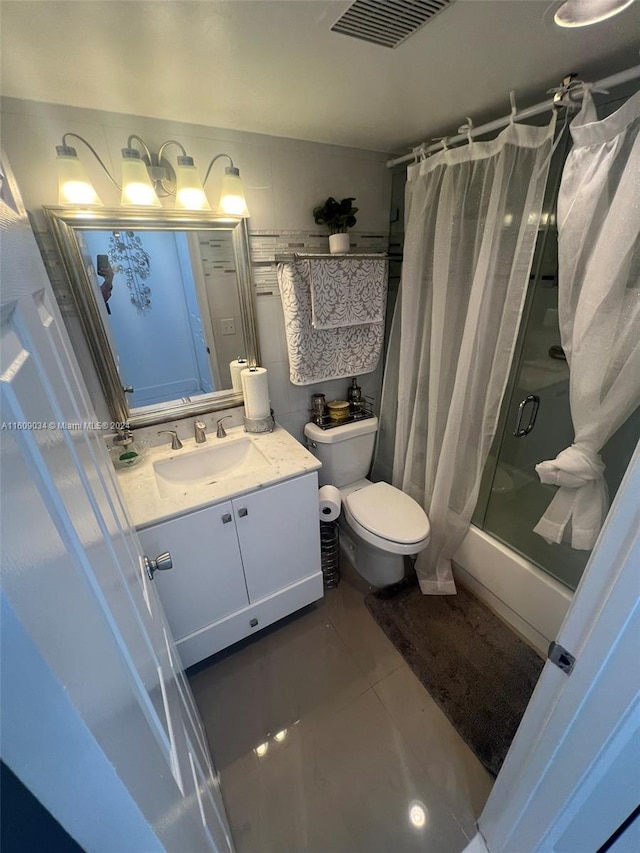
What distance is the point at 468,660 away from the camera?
1.44m

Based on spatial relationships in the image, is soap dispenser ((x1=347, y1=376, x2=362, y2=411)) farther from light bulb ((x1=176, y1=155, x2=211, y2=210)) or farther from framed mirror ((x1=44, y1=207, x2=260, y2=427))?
light bulb ((x1=176, y1=155, x2=211, y2=210))

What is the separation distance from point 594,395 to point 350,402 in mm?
1103

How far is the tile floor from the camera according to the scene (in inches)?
40.4

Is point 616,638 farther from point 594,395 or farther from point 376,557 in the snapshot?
point 376,557

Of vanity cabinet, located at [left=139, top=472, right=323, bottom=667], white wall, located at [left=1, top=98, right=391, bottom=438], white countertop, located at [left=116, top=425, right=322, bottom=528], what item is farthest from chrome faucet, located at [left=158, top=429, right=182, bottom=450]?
vanity cabinet, located at [left=139, top=472, right=323, bottom=667]

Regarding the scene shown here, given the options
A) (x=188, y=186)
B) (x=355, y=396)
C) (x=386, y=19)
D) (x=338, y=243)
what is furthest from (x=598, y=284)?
(x=188, y=186)

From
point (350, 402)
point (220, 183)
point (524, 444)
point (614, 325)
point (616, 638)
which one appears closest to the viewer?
point (616, 638)

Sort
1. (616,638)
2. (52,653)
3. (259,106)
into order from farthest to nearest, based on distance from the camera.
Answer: (259,106)
(616,638)
(52,653)

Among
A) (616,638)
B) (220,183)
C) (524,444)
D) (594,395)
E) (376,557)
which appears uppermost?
(220,183)

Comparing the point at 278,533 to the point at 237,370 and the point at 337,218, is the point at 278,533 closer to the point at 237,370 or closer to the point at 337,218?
the point at 237,370

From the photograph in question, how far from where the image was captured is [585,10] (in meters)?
0.75

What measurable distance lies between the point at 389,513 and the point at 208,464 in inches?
34.8

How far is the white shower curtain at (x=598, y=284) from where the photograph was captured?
910 mm

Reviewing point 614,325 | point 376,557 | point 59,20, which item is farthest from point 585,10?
point 376,557
